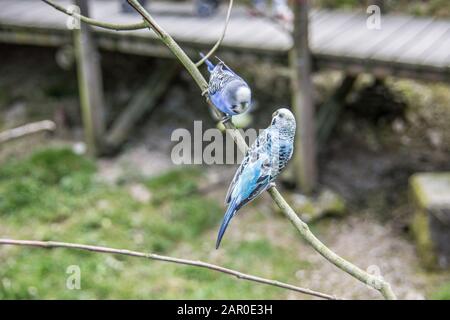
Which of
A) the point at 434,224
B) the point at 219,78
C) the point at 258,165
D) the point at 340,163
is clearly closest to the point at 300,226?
the point at 258,165

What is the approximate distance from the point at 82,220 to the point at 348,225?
202 cm

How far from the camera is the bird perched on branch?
1569 millimetres

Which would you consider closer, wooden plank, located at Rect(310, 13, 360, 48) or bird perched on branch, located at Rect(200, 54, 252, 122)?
bird perched on branch, located at Rect(200, 54, 252, 122)

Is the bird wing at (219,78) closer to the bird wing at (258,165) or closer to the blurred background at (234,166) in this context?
the bird wing at (258,165)

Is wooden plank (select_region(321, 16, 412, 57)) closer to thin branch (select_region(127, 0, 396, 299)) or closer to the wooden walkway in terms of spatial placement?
the wooden walkway

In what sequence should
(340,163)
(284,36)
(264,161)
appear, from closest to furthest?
1. (264,161)
2. (284,36)
3. (340,163)

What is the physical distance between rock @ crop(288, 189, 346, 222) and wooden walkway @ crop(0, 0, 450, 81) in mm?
1008

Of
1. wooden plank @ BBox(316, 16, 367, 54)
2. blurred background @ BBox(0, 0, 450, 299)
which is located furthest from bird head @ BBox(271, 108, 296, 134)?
wooden plank @ BBox(316, 16, 367, 54)

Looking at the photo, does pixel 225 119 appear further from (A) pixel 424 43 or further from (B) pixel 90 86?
(B) pixel 90 86

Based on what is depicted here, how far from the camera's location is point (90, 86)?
592 cm

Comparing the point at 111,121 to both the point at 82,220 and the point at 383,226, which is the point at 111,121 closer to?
the point at 82,220

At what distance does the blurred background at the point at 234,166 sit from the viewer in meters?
4.46

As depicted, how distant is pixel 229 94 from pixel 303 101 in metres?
Answer: 3.47

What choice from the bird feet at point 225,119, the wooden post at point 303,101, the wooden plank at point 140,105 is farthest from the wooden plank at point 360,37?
the bird feet at point 225,119
